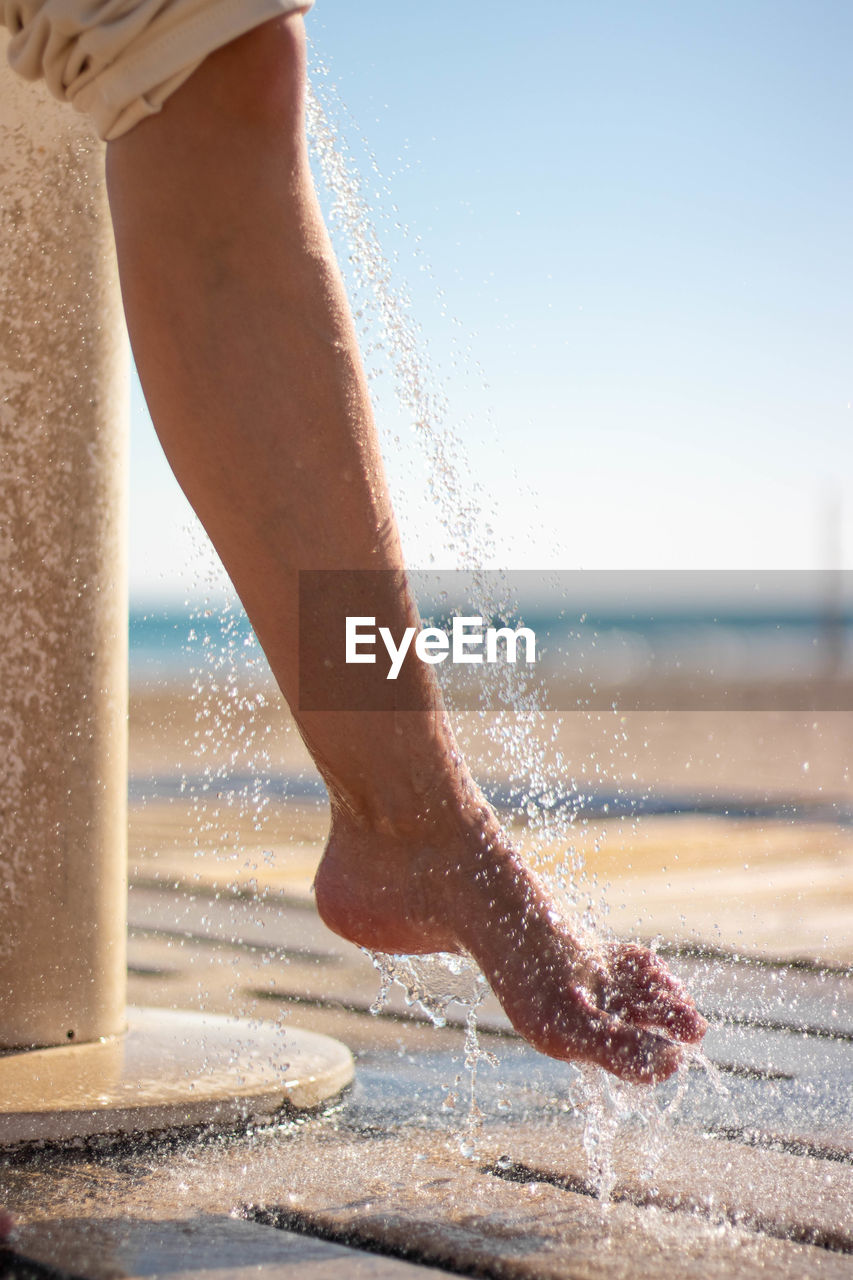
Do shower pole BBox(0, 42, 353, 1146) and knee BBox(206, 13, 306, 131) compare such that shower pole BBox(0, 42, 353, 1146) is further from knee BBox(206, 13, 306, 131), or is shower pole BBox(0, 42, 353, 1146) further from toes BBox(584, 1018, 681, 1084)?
knee BBox(206, 13, 306, 131)

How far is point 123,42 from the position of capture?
0.91m

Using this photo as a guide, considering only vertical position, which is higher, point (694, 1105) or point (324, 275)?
point (324, 275)

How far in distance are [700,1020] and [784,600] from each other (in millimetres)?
25735

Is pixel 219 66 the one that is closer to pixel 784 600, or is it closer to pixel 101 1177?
pixel 101 1177

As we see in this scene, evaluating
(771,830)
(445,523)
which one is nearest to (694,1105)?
(445,523)

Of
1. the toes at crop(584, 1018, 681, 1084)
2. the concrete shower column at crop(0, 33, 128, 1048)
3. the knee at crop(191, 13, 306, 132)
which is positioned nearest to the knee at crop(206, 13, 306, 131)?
the knee at crop(191, 13, 306, 132)

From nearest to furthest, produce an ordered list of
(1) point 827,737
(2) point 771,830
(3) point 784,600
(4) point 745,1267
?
(4) point 745,1267 < (2) point 771,830 < (1) point 827,737 < (3) point 784,600

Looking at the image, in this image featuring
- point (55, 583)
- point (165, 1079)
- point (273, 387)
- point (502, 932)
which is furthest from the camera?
point (55, 583)

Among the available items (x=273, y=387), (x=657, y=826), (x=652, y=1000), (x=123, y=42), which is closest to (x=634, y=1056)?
(x=652, y=1000)

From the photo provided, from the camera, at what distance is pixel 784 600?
26.1 metres

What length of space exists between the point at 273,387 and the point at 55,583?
1.56ft

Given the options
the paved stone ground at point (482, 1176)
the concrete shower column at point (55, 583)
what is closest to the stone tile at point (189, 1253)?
the paved stone ground at point (482, 1176)

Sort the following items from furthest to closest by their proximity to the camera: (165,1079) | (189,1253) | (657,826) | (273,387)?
(657,826) → (165,1079) → (273,387) → (189,1253)

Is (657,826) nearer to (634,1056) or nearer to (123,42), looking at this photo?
(634,1056)
